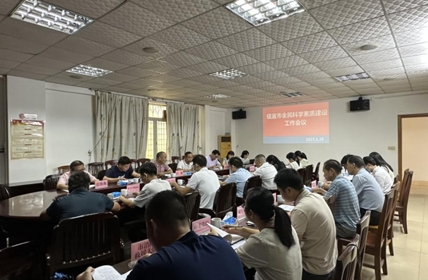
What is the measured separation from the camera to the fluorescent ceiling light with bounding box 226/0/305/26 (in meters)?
2.49

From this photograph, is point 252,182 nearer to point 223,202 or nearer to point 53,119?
point 223,202

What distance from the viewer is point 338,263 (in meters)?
1.21

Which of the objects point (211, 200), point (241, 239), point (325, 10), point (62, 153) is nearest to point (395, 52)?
point (325, 10)

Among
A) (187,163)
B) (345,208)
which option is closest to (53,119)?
(187,163)

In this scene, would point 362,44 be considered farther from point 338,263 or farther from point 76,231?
point 76,231

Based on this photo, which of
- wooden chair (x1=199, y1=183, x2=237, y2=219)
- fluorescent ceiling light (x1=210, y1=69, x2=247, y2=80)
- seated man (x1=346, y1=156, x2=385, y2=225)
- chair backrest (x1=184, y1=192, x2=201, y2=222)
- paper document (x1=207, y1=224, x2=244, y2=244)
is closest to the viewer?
paper document (x1=207, y1=224, x2=244, y2=244)

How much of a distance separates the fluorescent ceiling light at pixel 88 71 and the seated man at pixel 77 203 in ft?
9.38

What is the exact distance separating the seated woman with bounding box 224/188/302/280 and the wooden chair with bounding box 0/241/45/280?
1144 mm

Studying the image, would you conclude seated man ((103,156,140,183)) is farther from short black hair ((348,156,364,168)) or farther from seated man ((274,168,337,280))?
short black hair ((348,156,364,168))

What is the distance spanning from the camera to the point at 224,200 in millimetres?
3465

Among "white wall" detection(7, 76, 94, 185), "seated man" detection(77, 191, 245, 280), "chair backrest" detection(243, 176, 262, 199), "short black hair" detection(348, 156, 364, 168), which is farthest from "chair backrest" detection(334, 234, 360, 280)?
"white wall" detection(7, 76, 94, 185)

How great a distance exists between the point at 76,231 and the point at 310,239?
1723 mm

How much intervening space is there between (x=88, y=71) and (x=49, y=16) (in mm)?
2198

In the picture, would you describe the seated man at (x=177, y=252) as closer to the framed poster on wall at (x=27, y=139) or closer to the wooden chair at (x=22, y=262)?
the wooden chair at (x=22, y=262)
